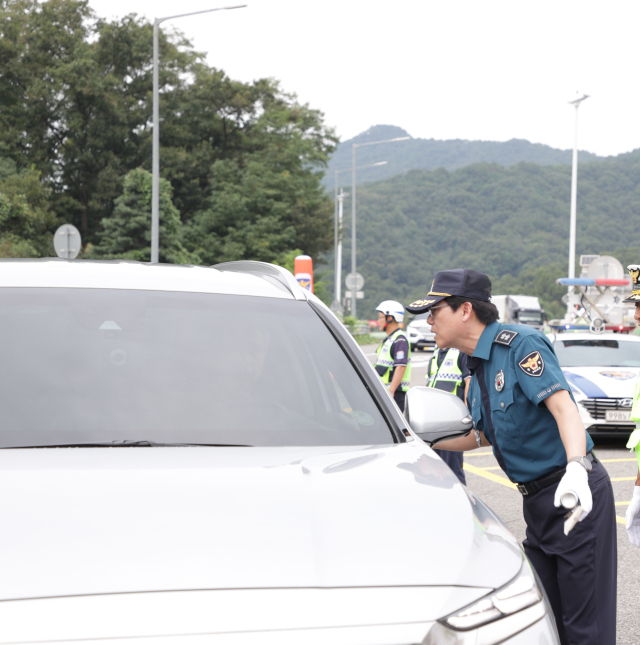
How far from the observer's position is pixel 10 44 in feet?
152

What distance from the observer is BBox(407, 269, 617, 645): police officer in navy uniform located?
3.00 m

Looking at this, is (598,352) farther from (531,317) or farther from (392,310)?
(531,317)

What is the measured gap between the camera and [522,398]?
3088 millimetres

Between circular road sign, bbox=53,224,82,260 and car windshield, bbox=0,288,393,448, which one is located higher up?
circular road sign, bbox=53,224,82,260

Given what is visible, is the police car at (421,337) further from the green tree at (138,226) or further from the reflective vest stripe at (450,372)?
the reflective vest stripe at (450,372)

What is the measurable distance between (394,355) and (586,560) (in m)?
6.07

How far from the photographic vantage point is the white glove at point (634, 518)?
12.0ft

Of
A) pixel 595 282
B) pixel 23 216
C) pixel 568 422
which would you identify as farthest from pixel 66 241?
pixel 595 282

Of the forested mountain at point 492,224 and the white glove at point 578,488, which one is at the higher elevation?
the forested mountain at point 492,224

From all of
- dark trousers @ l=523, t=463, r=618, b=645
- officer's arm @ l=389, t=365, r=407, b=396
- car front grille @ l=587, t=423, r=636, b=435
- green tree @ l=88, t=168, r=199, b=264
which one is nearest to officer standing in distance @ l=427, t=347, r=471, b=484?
officer's arm @ l=389, t=365, r=407, b=396

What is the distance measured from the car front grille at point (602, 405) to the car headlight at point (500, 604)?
9.33 m

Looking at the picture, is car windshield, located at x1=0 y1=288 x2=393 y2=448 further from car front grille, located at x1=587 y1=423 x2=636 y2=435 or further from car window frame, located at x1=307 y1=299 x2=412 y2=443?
car front grille, located at x1=587 y1=423 x2=636 y2=435

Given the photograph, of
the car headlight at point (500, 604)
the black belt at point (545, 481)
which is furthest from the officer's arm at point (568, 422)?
the car headlight at point (500, 604)

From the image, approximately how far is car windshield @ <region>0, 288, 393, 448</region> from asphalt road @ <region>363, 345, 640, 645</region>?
2.44 m
